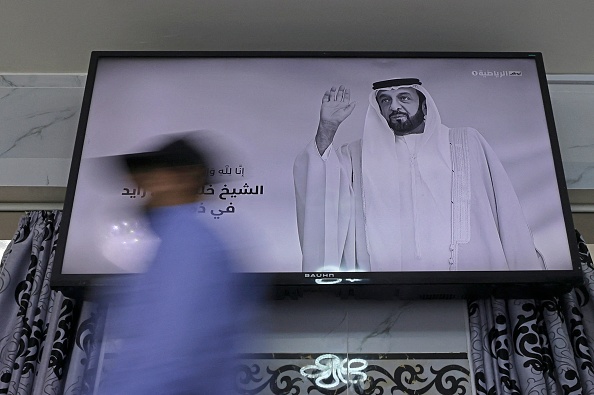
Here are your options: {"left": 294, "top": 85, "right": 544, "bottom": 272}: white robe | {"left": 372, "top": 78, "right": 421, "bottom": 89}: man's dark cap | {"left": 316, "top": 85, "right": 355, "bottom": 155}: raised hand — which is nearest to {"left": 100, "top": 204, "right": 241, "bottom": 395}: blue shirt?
{"left": 294, "top": 85, "right": 544, "bottom": 272}: white robe

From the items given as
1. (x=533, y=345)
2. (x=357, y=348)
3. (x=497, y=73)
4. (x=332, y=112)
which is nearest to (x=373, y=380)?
(x=357, y=348)

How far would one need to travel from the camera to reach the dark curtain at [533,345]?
1.94m

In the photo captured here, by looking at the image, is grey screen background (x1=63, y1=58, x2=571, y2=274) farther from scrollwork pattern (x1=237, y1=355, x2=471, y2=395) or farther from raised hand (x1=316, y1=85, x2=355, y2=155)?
scrollwork pattern (x1=237, y1=355, x2=471, y2=395)

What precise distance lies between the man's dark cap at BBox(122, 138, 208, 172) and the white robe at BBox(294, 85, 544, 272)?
1.09ft

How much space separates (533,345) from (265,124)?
1.04 meters

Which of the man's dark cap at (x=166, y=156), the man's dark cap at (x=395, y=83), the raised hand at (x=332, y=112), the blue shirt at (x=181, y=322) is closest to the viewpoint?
the blue shirt at (x=181, y=322)

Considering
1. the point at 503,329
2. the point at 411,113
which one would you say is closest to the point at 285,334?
the point at 503,329

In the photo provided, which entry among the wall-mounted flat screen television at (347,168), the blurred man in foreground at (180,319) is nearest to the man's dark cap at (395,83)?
the wall-mounted flat screen television at (347,168)

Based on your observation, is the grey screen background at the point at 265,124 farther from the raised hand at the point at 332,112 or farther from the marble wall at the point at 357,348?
the marble wall at the point at 357,348

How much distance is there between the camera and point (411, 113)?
2260 millimetres

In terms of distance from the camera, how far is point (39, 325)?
2.08 m

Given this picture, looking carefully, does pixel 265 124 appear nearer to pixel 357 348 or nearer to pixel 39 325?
pixel 357 348

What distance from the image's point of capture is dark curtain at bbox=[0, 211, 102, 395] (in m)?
1.96

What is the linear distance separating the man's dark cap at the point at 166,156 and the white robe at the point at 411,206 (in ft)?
1.09
